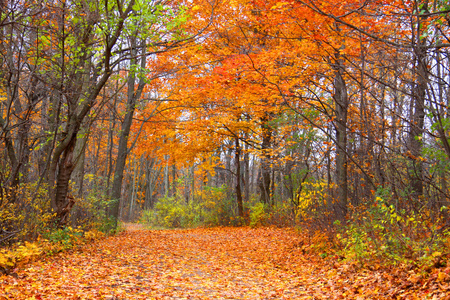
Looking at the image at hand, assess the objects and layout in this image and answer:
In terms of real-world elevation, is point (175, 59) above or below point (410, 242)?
above

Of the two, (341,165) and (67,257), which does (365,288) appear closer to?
(341,165)

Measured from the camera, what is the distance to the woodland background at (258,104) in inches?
208

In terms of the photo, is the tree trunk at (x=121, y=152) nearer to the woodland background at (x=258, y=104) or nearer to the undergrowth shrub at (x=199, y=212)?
the woodland background at (x=258, y=104)

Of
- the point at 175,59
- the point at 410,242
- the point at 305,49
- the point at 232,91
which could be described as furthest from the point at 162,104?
the point at 410,242

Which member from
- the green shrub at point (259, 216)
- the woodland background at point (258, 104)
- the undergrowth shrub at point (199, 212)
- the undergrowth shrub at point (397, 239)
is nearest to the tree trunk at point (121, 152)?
the woodland background at point (258, 104)

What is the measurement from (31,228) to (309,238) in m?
6.01

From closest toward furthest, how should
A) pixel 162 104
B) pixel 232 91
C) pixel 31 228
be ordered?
pixel 31 228, pixel 232 91, pixel 162 104

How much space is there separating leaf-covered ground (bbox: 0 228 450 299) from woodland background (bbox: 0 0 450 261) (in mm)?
594

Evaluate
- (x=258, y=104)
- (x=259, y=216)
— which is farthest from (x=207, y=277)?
(x=259, y=216)

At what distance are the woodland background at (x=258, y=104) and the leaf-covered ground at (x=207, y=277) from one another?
1.95ft

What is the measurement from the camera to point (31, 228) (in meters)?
6.70

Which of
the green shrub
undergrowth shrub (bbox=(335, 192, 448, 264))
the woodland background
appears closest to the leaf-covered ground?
undergrowth shrub (bbox=(335, 192, 448, 264))

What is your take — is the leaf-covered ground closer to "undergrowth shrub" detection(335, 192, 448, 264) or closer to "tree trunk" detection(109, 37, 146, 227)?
"undergrowth shrub" detection(335, 192, 448, 264)

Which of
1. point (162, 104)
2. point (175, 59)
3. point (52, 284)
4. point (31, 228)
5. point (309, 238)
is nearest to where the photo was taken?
point (52, 284)
